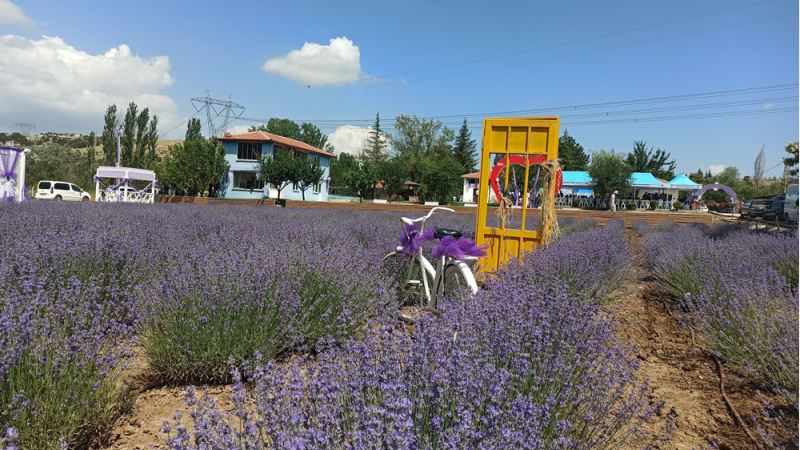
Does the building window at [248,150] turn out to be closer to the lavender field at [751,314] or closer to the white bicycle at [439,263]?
the lavender field at [751,314]

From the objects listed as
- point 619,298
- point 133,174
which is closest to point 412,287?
point 619,298

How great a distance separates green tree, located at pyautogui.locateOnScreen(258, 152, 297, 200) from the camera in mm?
34344

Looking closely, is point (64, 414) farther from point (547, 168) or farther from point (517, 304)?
point (547, 168)

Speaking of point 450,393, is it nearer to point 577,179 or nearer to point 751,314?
point 751,314

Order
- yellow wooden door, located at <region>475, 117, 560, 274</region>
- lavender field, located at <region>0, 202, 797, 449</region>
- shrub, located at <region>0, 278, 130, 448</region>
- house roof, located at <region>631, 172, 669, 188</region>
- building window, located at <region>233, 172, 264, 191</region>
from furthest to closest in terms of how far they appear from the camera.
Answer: house roof, located at <region>631, 172, 669, 188</region> < building window, located at <region>233, 172, 264, 191</region> < yellow wooden door, located at <region>475, 117, 560, 274</region> < shrub, located at <region>0, 278, 130, 448</region> < lavender field, located at <region>0, 202, 797, 449</region>

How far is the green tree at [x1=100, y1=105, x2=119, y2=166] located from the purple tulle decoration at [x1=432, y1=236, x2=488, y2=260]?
4869 centimetres

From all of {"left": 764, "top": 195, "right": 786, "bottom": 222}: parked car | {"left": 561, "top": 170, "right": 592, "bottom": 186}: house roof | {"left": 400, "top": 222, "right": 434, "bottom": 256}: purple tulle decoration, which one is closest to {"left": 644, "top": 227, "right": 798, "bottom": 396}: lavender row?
{"left": 400, "top": 222, "right": 434, "bottom": 256}: purple tulle decoration

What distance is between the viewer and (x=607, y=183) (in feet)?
136

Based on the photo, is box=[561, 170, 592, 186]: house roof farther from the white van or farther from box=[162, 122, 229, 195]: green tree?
box=[162, 122, 229, 195]: green tree

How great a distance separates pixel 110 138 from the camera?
46438mm

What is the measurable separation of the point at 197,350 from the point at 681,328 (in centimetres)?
412

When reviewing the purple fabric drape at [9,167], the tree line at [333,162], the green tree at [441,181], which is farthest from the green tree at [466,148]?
the purple fabric drape at [9,167]

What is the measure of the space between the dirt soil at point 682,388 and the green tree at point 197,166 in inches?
1317

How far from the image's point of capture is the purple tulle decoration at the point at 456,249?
3656 millimetres
